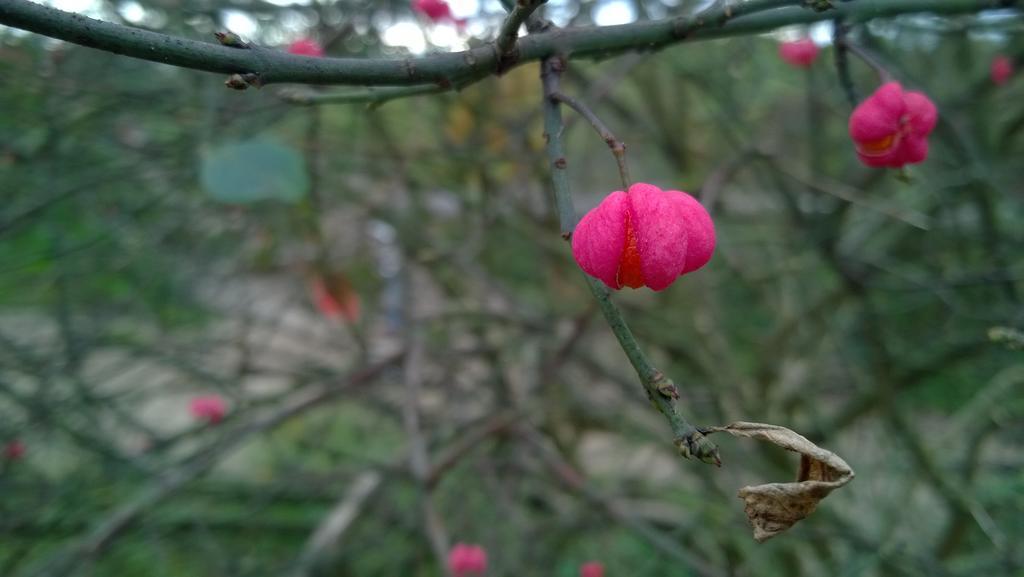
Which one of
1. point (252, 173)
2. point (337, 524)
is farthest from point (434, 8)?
point (337, 524)

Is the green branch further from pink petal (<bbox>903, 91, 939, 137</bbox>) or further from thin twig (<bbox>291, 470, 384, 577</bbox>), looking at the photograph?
thin twig (<bbox>291, 470, 384, 577</bbox>)

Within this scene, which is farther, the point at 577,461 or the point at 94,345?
the point at 577,461

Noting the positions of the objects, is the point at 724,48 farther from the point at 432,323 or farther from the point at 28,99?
the point at 28,99

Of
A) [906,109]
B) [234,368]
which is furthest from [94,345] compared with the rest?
[906,109]

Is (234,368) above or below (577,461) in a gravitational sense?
above

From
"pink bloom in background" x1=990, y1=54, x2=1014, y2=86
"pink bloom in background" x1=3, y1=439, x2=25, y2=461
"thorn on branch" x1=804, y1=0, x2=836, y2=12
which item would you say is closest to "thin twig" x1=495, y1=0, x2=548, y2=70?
"thorn on branch" x1=804, y1=0, x2=836, y2=12

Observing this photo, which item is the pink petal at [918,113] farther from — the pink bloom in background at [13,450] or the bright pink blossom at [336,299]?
the bright pink blossom at [336,299]
